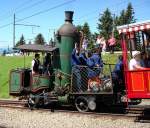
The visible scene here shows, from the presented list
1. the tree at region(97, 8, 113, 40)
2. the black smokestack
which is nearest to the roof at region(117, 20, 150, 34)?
the black smokestack

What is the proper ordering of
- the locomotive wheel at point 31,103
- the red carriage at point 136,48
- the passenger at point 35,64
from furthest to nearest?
the locomotive wheel at point 31,103
the passenger at point 35,64
the red carriage at point 136,48

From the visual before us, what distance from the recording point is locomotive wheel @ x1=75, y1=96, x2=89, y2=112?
15.2 metres

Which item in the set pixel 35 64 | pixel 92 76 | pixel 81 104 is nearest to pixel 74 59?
pixel 92 76

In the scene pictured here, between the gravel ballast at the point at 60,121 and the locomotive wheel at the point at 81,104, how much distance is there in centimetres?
60

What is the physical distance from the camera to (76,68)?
15.5 m

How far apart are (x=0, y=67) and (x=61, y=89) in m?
27.4

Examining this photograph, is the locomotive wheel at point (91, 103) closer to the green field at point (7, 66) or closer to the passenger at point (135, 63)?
the passenger at point (135, 63)

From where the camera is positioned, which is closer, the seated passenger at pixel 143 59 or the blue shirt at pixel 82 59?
the seated passenger at pixel 143 59

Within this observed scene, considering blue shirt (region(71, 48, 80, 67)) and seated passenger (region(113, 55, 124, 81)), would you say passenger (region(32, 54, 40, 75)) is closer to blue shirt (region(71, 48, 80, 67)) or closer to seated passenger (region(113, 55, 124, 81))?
blue shirt (region(71, 48, 80, 67))

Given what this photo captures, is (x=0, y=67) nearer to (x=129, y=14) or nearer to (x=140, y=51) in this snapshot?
(x=140, y=51)

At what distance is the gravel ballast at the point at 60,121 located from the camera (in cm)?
1266

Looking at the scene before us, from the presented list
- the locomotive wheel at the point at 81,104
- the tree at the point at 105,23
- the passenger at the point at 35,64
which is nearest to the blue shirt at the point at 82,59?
the locomotive wheel at the point at 81,104

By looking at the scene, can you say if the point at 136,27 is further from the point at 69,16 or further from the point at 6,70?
the point at 6,70

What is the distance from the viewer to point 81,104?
1538 centimetres
